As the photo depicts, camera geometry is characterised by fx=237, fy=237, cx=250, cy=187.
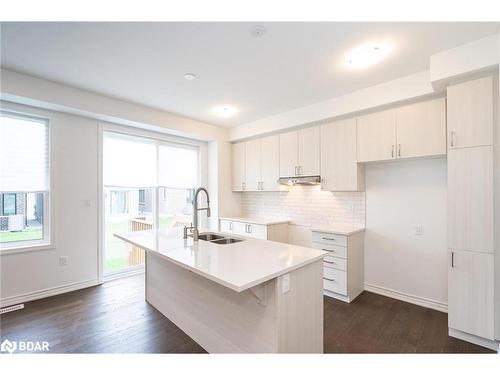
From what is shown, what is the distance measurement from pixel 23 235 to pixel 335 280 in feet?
13.6

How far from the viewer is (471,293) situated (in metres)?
2.15

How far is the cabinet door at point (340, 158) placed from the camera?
3.26 meters

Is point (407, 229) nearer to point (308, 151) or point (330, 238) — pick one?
point (330, 238)

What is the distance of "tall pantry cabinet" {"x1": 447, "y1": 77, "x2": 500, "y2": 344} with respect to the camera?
2062mm

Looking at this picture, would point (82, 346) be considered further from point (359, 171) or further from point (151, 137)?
point (359, 171)

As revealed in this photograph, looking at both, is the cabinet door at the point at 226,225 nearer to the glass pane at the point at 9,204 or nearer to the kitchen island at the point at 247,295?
the kitchen island at the point at 247,295

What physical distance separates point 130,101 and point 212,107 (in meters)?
Answer: 1.19

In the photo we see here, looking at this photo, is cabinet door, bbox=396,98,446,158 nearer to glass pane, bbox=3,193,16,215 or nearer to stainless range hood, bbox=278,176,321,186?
stainless range hood, bbox=278,176,321,186

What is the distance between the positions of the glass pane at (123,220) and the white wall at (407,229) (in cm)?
370

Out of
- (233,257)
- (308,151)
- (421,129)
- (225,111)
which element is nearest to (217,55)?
(225,111)

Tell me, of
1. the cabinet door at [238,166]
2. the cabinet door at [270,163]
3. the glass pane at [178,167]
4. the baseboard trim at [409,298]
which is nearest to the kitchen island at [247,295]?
the baseboard trim at [409,298]

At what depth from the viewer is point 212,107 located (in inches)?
147
